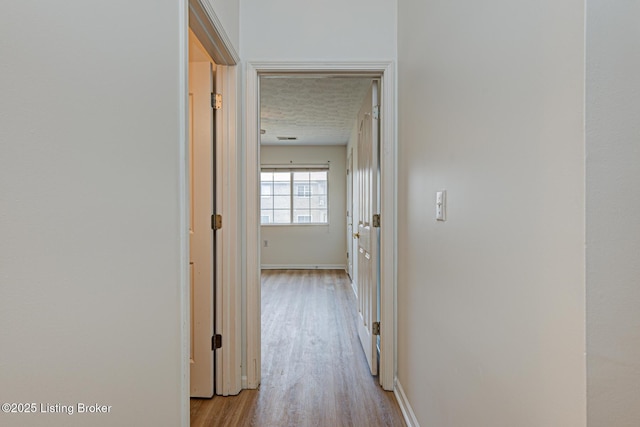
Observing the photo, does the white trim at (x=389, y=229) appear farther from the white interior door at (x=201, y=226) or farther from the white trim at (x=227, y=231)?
the white interior door at (x=201, y=226)

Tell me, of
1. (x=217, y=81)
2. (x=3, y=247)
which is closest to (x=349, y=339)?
(x=217, y=81)

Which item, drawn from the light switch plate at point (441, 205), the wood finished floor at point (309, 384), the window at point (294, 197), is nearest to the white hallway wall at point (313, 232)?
the window at point (294, 197)

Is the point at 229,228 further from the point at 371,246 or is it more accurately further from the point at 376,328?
the point at 376,328

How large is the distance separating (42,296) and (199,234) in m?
1.57

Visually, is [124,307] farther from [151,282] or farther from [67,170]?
[67,170]

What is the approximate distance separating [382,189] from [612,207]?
1769mm

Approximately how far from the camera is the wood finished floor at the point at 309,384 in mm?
2090

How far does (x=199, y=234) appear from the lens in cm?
227

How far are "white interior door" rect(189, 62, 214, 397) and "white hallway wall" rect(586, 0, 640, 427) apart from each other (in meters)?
1.96

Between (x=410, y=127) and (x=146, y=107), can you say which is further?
(x=410, y=127)

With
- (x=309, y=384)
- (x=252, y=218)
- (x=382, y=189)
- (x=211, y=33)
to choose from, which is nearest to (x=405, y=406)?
(x=309, y=384)

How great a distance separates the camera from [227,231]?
89.9 inches

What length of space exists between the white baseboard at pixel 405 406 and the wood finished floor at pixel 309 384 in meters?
0.04

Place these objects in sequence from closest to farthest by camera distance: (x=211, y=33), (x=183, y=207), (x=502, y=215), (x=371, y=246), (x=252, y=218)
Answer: (x=502, y=215)
(x=183, y=207)
(x=211, y=33)
(x=252, y=218)
(x=371, y=246)
